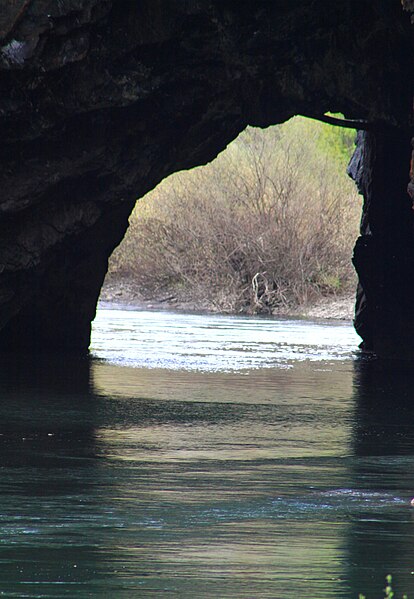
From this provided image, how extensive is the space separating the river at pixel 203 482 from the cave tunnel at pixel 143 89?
7.34ft

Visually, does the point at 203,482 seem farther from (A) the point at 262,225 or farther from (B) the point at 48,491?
(A) the point at 262,225

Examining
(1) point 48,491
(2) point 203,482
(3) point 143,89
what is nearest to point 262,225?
(3) point 143,89

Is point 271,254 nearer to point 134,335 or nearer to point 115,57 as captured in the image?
point 134,335

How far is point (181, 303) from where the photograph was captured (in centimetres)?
4612

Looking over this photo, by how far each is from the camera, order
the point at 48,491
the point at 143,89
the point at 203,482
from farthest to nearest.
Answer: the point at 143,89 → the point at 203,482 → the point at 48,491

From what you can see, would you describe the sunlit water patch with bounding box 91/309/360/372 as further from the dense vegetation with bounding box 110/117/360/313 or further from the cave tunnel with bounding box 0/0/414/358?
the dense vegetation with bounding box 110/117/360/313

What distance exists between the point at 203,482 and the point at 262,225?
35.7 meters

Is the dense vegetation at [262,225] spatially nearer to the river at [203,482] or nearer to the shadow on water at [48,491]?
the river at [203,482]

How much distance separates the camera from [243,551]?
594 cm

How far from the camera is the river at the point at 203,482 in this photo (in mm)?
5520

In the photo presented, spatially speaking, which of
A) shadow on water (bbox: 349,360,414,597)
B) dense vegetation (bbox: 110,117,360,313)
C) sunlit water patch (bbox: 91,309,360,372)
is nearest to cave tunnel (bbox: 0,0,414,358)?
sunlit water patch (bbox: 91,309,360,372)

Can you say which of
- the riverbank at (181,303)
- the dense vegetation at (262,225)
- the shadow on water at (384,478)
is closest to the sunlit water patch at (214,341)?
the shadow on water at (384,478)

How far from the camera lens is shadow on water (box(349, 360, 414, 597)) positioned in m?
5.72

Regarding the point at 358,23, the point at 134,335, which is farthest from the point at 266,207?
the point at 358,23
